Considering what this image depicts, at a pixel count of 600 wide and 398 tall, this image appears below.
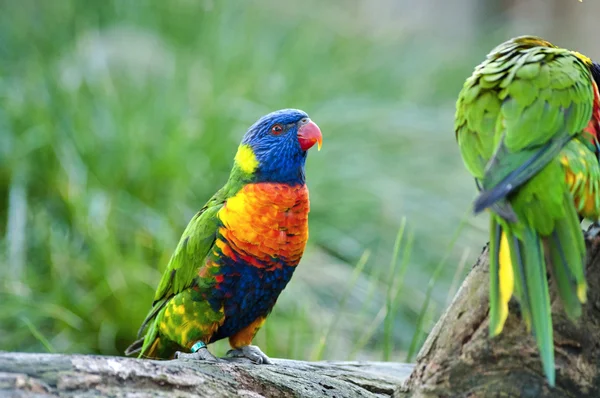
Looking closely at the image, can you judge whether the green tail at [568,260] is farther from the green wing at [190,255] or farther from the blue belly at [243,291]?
the green wing at [190,255]

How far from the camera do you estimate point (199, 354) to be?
1916 mm

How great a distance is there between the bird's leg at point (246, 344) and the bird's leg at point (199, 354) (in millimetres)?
160

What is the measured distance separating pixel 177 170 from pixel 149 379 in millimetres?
2408

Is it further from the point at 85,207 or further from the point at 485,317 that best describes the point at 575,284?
the point at 85,207

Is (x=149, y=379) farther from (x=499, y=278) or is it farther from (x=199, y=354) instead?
(x=499, y=278)

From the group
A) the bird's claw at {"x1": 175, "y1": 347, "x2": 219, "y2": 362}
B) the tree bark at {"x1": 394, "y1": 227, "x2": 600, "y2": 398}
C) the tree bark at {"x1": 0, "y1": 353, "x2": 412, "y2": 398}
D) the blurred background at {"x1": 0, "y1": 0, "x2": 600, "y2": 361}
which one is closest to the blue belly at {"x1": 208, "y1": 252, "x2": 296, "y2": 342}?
the bird's claw at {"x1": 175, "y1": 347, "x2": 219, "y2": 362}

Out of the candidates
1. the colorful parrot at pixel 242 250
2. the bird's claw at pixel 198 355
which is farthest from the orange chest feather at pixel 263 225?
the bird's claw at pixel 198 355

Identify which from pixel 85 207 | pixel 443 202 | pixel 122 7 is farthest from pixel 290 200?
pixel 122 7

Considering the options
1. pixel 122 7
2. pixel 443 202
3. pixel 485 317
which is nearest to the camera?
pixel 485 317

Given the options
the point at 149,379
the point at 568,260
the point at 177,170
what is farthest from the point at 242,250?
the point at 177,170

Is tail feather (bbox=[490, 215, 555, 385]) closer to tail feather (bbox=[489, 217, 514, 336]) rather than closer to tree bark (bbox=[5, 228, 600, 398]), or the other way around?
tail feather (bbox=[489, 217, 514, 336])

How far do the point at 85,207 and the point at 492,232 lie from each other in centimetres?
257

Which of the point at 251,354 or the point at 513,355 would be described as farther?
the point at 251,354

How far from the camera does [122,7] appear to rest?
5.10 metres
